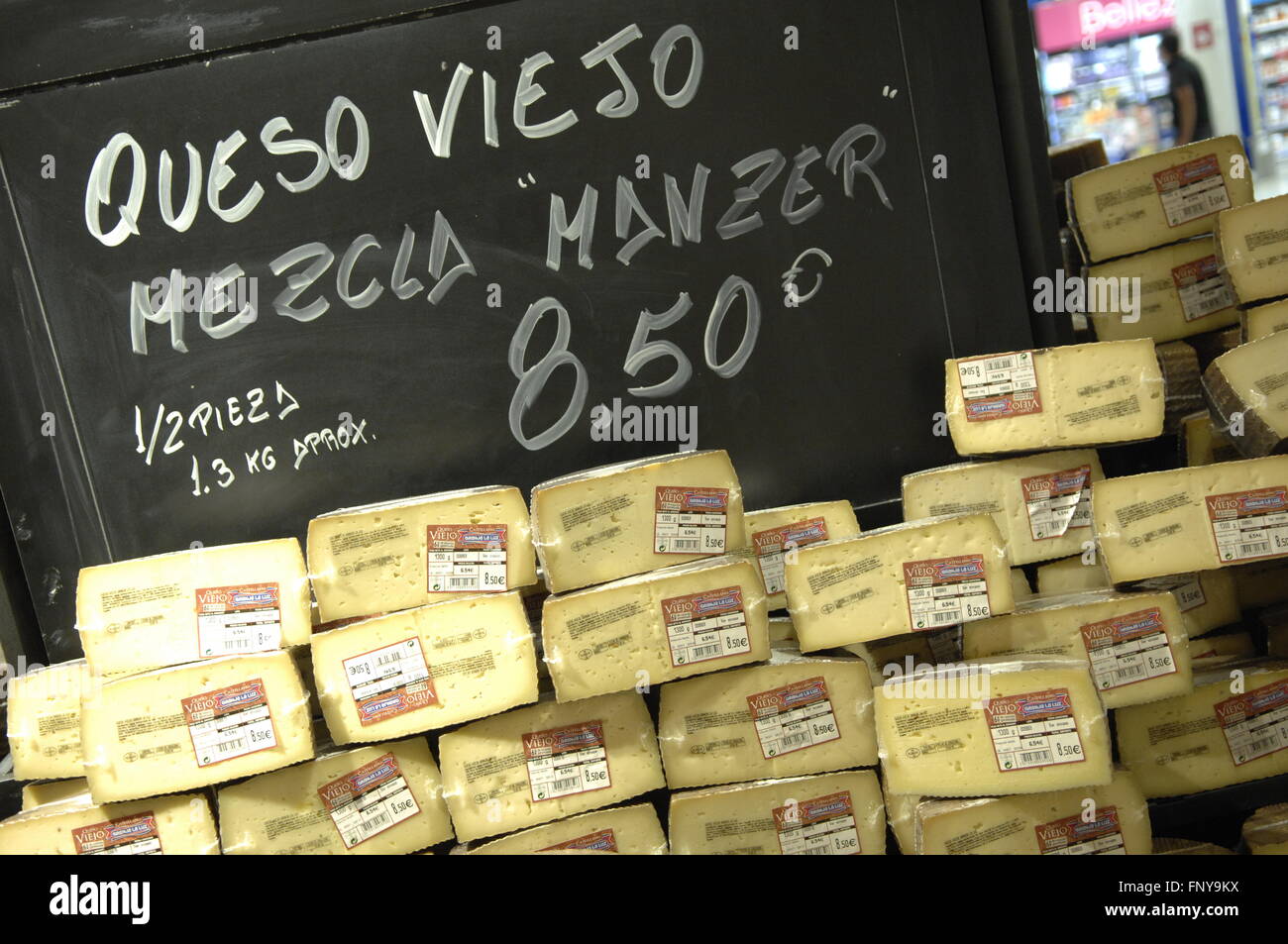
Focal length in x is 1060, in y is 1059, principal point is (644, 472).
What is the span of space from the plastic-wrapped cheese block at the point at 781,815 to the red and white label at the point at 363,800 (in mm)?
583

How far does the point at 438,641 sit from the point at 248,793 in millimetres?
497

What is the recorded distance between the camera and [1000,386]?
234cm

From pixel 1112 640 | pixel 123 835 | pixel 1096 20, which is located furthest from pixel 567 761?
pixel 1096 20

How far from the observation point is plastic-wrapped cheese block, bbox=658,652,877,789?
215cm

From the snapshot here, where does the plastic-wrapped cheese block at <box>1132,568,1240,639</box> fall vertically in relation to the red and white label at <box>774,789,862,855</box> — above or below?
above

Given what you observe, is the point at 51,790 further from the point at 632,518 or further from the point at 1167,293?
the point at 1167,293

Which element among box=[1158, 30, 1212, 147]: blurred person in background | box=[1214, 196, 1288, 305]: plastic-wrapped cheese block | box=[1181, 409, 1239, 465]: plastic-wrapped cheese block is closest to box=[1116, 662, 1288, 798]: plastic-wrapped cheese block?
box=[1181, 409, 1239, 465]: plastic-wrapped cheese block

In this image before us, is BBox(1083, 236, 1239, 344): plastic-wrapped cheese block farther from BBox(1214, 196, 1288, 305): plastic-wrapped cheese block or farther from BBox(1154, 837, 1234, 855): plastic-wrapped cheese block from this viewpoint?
BBox(1154, 837, 1234, 855): plastic-wrapped cheese block

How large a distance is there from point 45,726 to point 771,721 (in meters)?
1.53

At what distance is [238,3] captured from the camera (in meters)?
2.57

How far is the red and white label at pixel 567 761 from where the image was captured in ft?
7.13

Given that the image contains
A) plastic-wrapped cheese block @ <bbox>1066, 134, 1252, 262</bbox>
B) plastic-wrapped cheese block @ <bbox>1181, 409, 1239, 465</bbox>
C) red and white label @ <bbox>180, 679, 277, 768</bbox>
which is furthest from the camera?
plastic-wrapped cheese block @ <bbox>1066, 134, 1252, 262</bbox>

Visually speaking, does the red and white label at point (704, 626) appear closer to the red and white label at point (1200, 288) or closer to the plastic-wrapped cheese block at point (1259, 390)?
the plastic-wrapped cheese block at point (1259, 390)

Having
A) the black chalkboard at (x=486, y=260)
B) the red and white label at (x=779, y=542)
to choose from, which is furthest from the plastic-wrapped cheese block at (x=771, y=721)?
the black chalkboard at (x=486, y=260)
